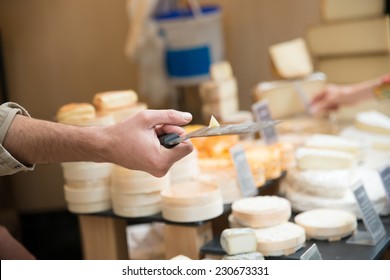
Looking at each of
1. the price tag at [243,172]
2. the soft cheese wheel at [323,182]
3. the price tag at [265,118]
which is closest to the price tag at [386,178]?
the soft cheese wheel at [323,182]

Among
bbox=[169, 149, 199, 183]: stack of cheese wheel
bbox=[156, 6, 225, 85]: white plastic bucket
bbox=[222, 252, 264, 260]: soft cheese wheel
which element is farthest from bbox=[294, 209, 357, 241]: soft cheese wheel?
bbox=[156, 6, 225, 85]: white plastic bucket

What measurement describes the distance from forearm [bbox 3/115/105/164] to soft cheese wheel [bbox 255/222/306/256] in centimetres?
56

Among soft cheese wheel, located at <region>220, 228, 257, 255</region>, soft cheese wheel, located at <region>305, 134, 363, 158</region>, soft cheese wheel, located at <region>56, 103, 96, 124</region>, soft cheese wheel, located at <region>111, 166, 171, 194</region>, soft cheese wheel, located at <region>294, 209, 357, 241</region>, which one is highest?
soft cheese wheel, located at <region>56, 103, 96, 124</region>

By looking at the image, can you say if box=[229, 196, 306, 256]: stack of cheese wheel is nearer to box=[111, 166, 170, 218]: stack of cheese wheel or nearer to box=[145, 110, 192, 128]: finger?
box=[111, 166, 170, 218]: stack of cheese wheel

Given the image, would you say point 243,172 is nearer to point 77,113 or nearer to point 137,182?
point 137,182

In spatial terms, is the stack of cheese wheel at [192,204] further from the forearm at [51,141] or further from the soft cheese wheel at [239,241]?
the forearm at [51,141]

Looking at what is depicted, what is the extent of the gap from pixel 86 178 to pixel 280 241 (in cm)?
74

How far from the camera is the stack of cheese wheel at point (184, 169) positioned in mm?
2240

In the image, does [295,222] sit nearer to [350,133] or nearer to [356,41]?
[350,133]

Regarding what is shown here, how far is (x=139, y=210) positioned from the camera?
6.93ft

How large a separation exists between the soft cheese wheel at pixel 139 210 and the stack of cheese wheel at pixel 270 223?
0.26 m

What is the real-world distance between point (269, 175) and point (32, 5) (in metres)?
2.73

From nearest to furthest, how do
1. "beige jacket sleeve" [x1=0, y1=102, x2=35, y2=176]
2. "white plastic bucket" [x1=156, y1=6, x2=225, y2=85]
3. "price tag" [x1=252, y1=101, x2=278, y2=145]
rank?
"beige jacket sleeve" [x1=0, y1=102, x2=35, y2=176]
"price tag" [x1=252, y1=101, x2=278, y2=145]
"white plastic bucket" [x1=156, y1=6, x2=225, y2=85]

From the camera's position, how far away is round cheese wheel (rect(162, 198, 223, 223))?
78.7 inches
